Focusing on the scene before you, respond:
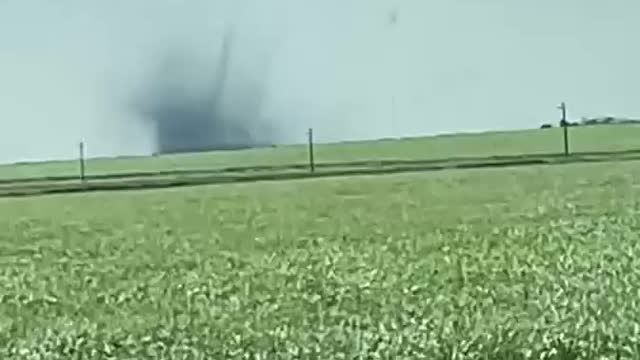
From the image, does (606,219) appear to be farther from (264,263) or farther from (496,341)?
(496,341)

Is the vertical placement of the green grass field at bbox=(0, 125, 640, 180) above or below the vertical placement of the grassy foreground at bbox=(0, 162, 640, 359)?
above

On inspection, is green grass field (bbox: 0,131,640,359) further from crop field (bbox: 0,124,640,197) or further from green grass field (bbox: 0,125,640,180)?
green grass field (bbox: 0,125,640,180)

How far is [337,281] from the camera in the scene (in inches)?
619

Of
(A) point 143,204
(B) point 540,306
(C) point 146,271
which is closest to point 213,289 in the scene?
(C) point 146,271

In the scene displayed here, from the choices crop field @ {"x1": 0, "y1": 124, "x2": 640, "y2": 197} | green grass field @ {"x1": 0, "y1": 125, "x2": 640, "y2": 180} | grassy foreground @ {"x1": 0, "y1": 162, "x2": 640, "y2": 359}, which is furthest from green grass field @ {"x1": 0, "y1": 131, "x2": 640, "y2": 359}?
green grass field @ {"x1": 0, "y1": 125, "x2": 640, "y2": 180}

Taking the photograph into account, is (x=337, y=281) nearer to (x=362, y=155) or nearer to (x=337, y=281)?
(x=337, y=281)

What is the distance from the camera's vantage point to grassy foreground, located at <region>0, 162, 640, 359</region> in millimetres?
11102

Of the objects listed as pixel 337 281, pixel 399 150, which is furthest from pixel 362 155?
pixel 337 281

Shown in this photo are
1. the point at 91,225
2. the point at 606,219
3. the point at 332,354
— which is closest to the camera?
the point at 332,354

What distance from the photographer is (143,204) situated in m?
38.3

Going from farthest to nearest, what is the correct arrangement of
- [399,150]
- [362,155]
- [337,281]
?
[399,150]
[362,155]
[337,281]

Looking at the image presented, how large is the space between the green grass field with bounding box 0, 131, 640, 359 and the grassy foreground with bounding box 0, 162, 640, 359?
35 mm

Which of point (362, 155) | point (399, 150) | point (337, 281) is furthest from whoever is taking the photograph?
point (399, 150)

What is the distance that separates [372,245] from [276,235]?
3.70 m
